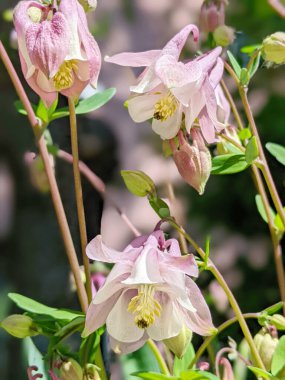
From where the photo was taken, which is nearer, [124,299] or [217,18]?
[124,299]

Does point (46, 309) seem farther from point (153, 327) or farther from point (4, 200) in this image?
point (4, 200)

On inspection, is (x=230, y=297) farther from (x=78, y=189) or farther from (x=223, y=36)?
(x=223, y=36)

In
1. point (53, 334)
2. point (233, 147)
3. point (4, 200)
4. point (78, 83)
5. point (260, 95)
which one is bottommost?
point (4, 200)

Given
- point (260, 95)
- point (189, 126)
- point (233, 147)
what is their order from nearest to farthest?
point (189, 126), point (233, 147), point (260, 95)

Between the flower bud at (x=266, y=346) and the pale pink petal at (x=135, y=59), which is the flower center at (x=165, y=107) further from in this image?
the flower bud at (x=266, y=346)

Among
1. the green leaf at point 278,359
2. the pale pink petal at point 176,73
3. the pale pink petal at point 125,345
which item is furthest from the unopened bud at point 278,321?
the pale pink petal at point 176,73

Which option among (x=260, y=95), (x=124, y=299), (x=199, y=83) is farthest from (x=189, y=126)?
(x=260, y=95)

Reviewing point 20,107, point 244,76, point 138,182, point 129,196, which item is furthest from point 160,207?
point 129,196
